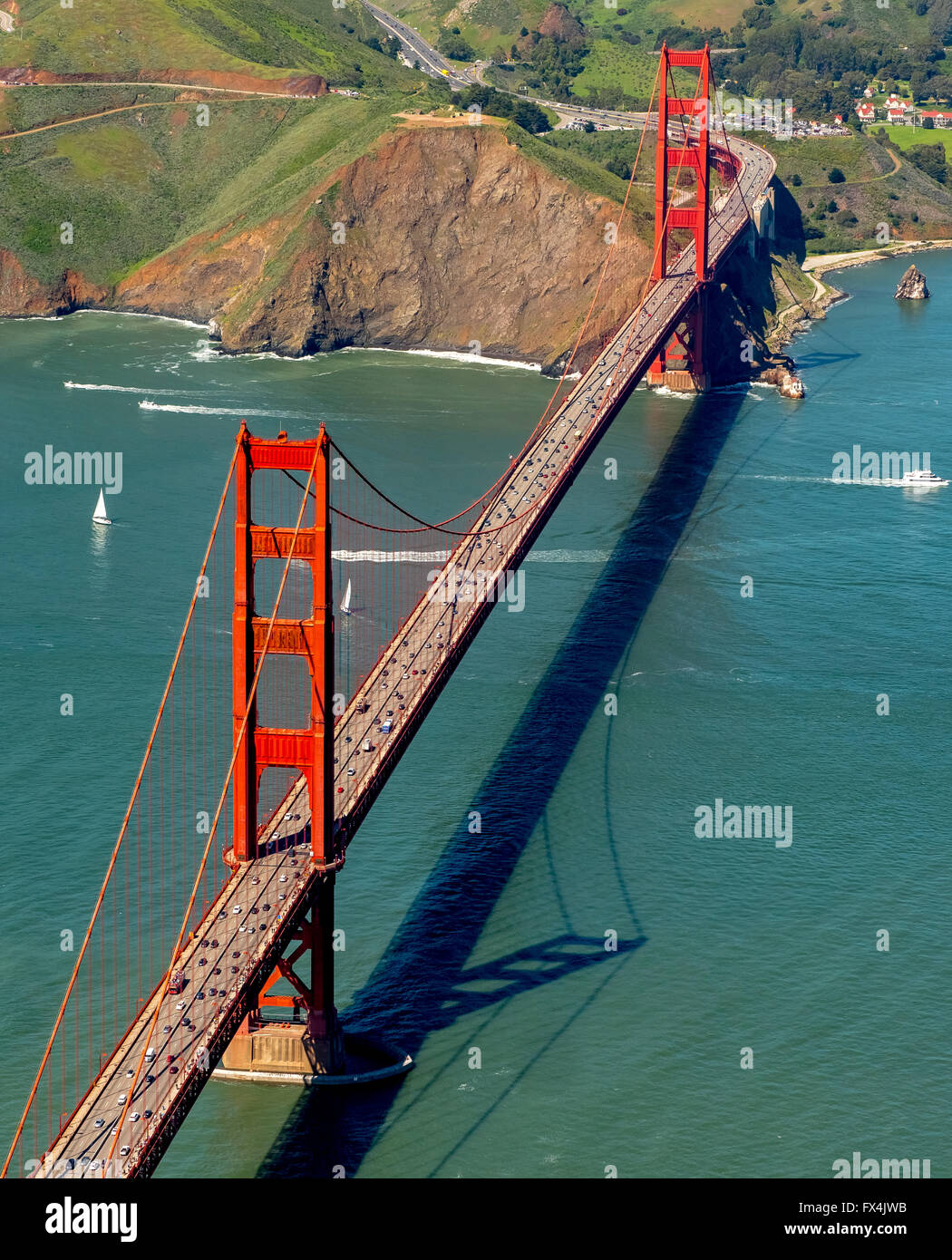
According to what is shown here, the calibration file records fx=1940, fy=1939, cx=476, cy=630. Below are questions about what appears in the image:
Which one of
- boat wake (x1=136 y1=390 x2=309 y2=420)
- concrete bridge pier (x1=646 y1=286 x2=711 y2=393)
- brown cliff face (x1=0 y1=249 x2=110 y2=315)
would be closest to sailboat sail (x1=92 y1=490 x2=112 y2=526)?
boat wake (x1=136 y1=390 x2=309 y2=420)

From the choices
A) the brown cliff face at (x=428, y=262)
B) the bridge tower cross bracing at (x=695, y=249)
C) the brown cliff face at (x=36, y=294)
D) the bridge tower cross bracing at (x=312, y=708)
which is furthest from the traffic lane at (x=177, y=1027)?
the brown cliff face at (x=36, y=294)

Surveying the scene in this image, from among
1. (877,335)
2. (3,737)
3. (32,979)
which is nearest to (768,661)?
(3,737)

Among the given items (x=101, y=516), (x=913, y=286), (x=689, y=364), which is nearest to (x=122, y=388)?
(x=101, y=516)

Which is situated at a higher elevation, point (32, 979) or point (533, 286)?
point (533, 286)

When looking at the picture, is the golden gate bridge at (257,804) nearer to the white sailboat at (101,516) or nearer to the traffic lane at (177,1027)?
the traffic lane at (177,1027)

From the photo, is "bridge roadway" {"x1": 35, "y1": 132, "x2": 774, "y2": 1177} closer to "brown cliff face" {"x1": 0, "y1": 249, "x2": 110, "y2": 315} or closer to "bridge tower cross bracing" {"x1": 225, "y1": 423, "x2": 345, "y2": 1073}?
"bridge tower cross bracing" {"x1": 225, "y1": 423, "x2": 345, "y2": 1073}
